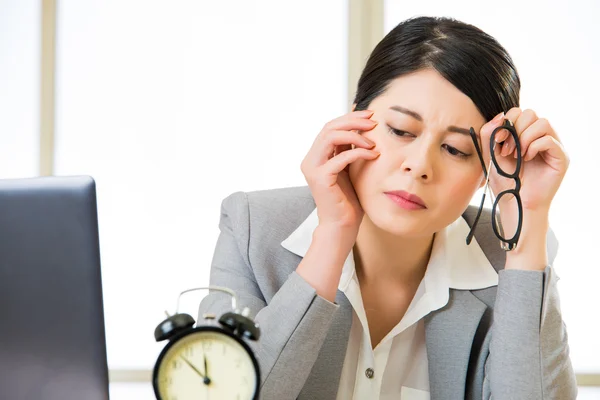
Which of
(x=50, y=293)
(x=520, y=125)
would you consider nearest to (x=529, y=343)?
(x=520, y=125)

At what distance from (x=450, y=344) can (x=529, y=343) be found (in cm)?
22

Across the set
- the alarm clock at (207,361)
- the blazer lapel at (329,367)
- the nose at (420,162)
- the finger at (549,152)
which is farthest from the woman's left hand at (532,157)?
the alarm clock at (207,361)

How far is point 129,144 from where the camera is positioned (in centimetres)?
372

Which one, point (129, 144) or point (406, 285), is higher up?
point (129, 144)

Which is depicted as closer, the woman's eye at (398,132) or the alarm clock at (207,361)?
the alarm clock at (207,361)

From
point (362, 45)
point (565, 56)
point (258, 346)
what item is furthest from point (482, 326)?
point (565, 56)

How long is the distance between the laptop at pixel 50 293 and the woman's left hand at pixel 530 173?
0.87m

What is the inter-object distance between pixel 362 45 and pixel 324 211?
2396 millimetres

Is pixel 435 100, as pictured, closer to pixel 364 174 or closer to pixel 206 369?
pixel 364 174

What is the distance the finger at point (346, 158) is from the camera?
4.92 ft

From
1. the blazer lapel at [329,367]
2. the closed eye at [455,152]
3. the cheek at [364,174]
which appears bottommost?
the blazer lapel at [329,367]

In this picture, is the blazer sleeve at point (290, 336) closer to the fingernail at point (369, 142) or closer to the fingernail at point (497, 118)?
the fingernail at point (369, 142)

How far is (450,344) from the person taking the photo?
5.30 feet

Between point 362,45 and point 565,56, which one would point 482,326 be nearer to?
point 362,45
